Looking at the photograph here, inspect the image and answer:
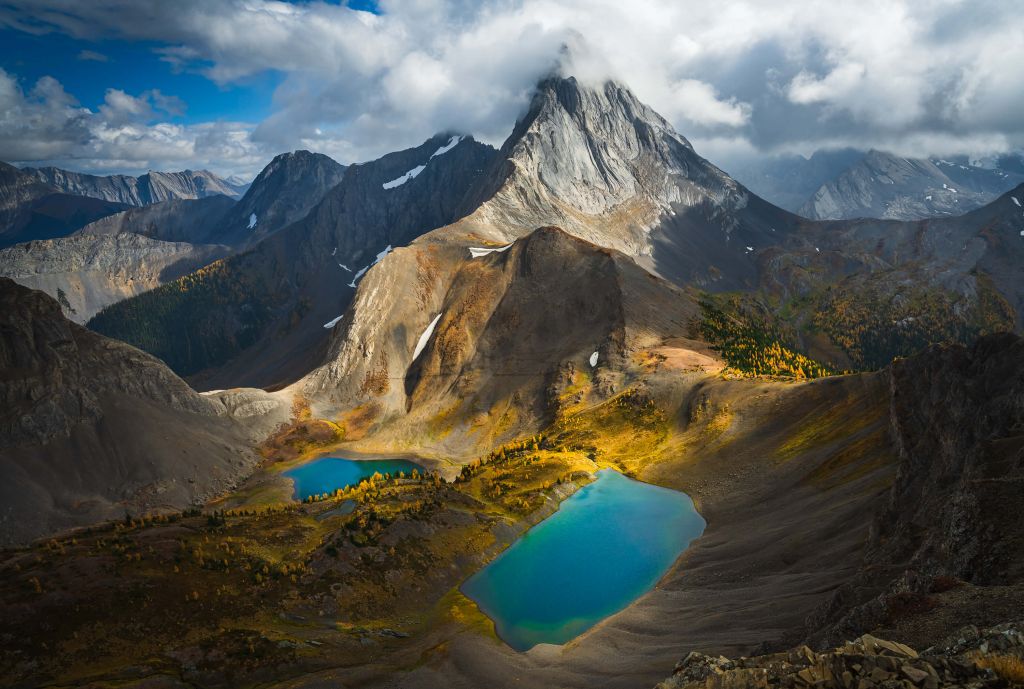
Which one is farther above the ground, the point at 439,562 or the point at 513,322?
the point at 513,322

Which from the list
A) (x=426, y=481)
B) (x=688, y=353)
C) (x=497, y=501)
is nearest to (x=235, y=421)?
(x=426, y=481)

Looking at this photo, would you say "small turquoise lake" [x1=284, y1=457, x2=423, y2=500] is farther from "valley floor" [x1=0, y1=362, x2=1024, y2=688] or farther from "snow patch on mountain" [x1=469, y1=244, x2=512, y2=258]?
"snow patch on mountain" [x1=469, y1=244, x2=512, y2=258]

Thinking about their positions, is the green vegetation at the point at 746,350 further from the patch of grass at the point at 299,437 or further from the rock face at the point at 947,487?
the patch of grass at the point at 299,437

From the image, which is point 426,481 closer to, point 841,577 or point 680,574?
point 680,574

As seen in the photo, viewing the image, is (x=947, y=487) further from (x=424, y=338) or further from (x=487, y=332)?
(x=424, y=338)

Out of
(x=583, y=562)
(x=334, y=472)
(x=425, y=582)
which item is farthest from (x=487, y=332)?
(x=425, y=582)

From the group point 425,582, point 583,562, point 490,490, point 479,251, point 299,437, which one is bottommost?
point 583,562
